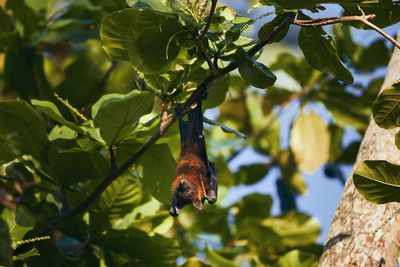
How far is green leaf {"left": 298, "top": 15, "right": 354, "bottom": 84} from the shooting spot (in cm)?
220

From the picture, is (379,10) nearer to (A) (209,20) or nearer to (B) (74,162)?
(A) (209,20)

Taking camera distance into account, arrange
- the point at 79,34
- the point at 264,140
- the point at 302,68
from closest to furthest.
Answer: the point at 79,34
the point at 302,68
the point at 264,140

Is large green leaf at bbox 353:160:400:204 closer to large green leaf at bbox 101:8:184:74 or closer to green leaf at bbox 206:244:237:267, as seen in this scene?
large green leaf at bbox 101:8:184:74

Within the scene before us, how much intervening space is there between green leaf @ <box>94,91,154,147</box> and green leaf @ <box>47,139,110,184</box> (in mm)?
109

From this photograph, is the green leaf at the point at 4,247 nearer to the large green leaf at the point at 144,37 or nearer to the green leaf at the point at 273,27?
the large green leaf at the point at 144,37

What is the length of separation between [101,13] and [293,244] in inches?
54.2

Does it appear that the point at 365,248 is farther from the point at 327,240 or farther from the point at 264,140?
the point at 264,140

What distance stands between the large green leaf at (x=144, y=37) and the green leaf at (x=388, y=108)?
22.2 inches

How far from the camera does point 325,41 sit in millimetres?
2217

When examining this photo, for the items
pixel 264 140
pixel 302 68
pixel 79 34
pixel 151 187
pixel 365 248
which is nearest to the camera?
pixel 365 248

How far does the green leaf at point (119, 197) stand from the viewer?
285cm

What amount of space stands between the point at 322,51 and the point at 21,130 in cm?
101

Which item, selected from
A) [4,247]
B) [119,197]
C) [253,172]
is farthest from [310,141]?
[4,247]

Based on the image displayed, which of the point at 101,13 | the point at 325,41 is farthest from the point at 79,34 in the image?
the point at 325,41
